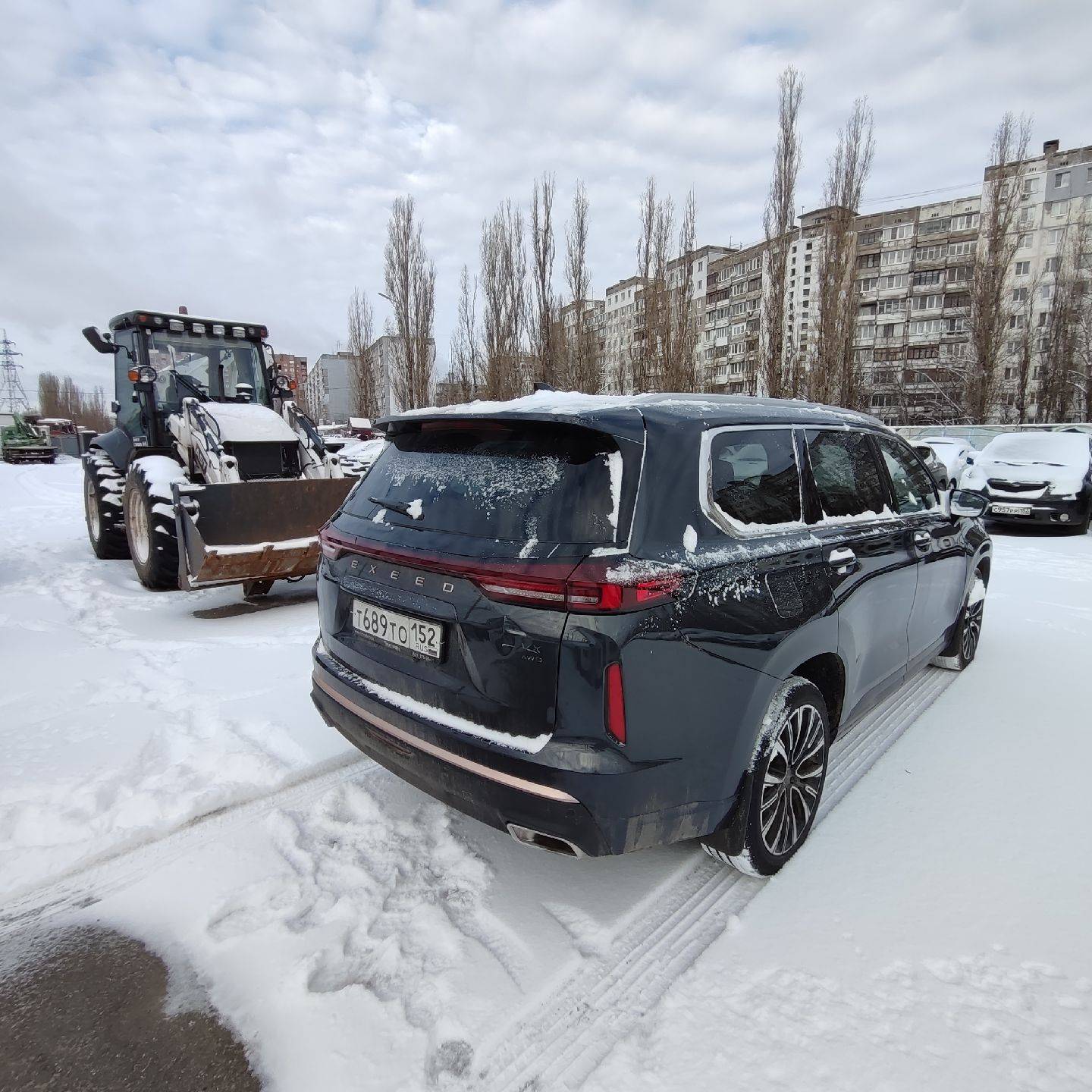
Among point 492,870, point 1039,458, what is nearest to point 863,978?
point 492,870

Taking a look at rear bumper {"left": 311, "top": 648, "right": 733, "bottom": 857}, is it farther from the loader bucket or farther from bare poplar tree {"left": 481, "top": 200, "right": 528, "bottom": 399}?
bare poplar tree {"left": 481, "top": 200, "right": 528, "bottom": 399}

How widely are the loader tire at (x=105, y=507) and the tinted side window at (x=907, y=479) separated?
7.56 meters

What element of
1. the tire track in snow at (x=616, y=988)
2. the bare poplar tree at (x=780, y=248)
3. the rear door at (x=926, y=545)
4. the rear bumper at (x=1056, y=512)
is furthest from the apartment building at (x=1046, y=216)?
the tire track in snow at (x=616, y=988)

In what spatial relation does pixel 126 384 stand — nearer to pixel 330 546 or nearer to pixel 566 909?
pixel 330 546

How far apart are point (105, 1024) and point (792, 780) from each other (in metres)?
2.30

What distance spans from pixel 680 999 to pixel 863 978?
0.57 metres

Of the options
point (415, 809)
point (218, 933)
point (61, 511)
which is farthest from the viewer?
Result: point (61, 511)

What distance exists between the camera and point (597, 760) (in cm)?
183

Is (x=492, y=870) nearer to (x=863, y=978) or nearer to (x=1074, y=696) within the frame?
(x=863, y=978)

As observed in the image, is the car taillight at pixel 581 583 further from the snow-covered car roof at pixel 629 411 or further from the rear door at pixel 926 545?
the rear door at pixel 926 545

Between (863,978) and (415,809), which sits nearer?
(863,978)

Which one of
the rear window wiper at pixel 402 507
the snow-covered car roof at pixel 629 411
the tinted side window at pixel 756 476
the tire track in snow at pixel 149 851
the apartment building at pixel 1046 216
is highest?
the apartment building at pixel 1046 216

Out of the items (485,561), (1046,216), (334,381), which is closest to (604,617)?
(485,561)

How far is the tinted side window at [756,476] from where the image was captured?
7.14 ft
